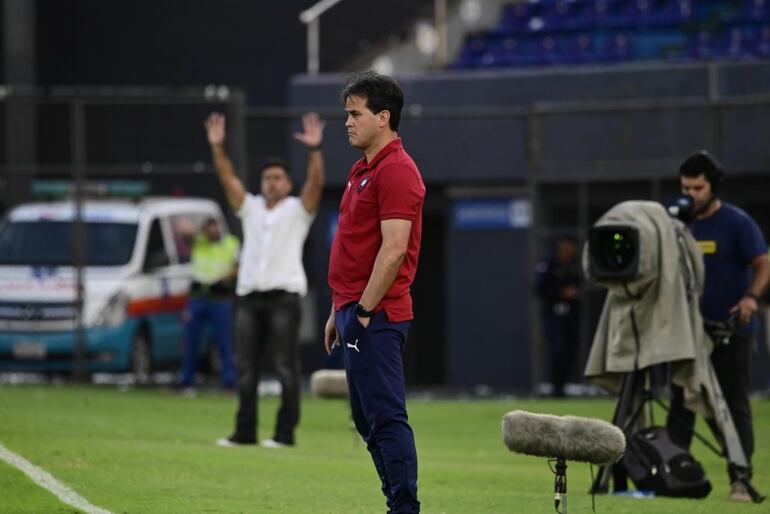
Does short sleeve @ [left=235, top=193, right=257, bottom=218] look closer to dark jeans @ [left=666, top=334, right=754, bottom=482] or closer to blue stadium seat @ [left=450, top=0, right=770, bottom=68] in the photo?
dark jeans @ [left=666, top=334, right=754, bottom=482]

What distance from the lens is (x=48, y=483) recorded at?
433 inches

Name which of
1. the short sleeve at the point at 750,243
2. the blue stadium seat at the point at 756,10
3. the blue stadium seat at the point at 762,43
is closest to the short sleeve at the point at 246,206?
the short sleeve at the point at 750,243

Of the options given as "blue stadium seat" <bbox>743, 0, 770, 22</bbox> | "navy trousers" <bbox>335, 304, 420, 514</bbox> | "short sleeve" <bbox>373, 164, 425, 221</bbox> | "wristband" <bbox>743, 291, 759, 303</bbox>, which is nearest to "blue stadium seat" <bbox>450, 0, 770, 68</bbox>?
"blue stadium seat" <bbox>743, 0, 770, 22</bbox>

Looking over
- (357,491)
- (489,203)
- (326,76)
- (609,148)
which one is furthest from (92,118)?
(357,491)

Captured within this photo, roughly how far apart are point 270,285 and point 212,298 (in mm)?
6728

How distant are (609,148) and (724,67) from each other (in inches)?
63.6

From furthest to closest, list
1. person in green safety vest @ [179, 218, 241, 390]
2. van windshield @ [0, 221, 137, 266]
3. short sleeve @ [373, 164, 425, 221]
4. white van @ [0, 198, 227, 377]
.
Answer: van windshield @ [0, 221, 137, 266], white van @ [0, 198, 227, 377], person in green safety vest @ [179, 218, 241, 390], short sleeve @ [373, 164, 425, 221]

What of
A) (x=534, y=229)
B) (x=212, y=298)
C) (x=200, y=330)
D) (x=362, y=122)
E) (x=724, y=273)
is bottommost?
(x=200, y=330)

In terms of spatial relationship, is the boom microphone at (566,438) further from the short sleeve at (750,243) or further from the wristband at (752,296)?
the short sleeve at (750,243)

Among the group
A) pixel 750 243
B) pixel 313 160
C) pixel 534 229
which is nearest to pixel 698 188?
pixel 750 243

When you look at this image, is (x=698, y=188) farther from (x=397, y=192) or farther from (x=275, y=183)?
(x=397, y=192)

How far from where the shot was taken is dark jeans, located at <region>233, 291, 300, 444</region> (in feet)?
46.8

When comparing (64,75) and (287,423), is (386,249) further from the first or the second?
(64,75)

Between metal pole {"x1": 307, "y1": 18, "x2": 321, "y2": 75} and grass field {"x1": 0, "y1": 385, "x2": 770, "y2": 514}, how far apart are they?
627 centimetres
